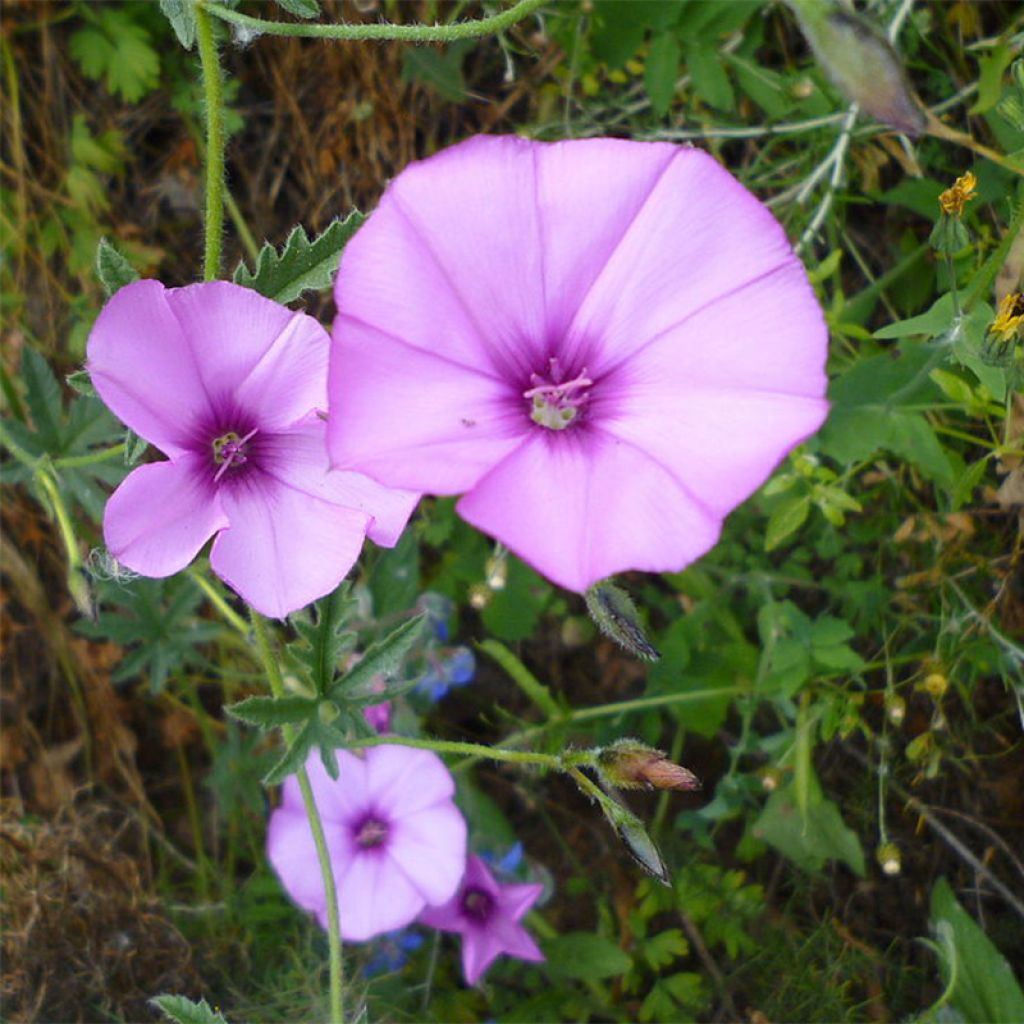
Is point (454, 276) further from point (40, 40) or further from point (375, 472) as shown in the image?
point (40, 40)

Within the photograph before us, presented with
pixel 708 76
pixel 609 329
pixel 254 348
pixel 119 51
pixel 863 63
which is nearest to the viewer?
pixel 863 63

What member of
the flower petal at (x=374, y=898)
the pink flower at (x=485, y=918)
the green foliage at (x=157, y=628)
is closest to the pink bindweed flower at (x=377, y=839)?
the flower petal at (x=374, y=898)

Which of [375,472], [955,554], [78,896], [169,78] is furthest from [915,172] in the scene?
[78,896]

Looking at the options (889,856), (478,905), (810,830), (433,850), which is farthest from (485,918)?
(889,856)

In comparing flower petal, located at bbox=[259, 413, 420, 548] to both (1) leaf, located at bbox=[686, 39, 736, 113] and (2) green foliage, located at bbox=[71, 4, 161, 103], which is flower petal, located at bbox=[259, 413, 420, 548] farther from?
(2) green foliage, located at bbox=[71, 4, 161, 103]

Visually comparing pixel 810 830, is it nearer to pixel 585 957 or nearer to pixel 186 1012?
pixel 585 957

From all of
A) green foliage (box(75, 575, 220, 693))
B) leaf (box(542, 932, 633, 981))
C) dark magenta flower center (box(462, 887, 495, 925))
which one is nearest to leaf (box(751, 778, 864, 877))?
leaf (box(542, 932, 633, 981))

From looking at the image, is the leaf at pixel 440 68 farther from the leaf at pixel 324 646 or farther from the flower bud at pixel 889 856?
the flower bud at pixel 889 856
